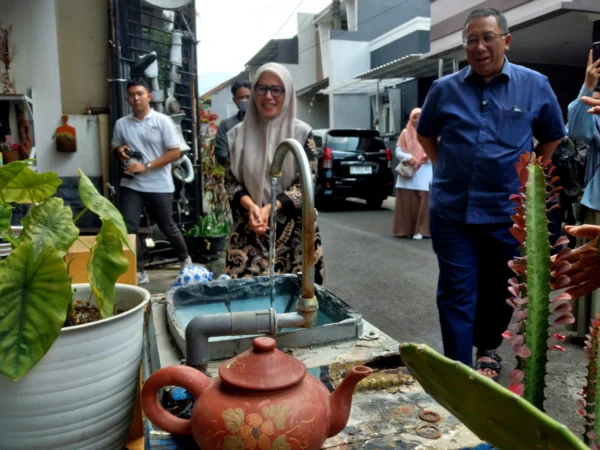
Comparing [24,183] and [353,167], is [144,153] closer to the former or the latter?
[24,183]

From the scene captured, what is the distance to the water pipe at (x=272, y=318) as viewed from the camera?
1.06 m

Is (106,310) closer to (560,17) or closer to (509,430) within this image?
(509,430)

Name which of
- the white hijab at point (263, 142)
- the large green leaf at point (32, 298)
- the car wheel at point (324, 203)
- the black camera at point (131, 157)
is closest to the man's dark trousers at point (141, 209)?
the black camera at point (131, 157)

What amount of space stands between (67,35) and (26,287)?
177 inches

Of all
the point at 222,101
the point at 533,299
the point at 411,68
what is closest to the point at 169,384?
the point at 533,299

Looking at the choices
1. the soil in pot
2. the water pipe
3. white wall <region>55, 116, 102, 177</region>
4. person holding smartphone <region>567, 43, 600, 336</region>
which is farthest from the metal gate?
the water pipe

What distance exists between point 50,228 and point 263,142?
144 cm

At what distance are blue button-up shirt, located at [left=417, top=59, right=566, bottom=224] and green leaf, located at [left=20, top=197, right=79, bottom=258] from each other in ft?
5.83

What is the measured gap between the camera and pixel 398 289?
4.86 m

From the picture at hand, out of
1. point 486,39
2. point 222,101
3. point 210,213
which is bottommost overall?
point 210,213

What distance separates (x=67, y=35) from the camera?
4730 mm

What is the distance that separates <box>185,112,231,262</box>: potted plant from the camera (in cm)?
545

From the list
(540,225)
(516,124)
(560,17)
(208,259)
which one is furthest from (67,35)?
(560,17)

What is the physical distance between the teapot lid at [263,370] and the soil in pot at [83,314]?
0.33 m
